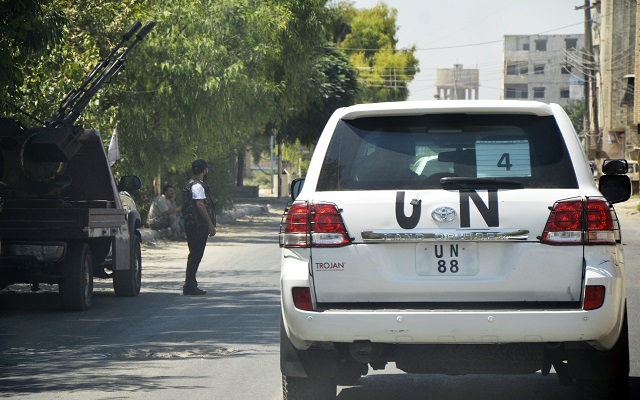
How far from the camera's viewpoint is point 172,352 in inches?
405

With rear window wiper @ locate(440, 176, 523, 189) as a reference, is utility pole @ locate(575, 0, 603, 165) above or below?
above

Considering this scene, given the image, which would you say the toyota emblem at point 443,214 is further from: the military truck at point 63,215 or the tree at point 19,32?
the tree at point 19,32

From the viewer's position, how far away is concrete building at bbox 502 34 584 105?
14600cm

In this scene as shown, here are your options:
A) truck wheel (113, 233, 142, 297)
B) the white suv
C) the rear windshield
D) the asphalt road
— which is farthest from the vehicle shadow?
truck wheel (113, 233, 142, 297)

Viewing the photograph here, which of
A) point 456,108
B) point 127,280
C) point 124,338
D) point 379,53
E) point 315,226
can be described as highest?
point 379,53

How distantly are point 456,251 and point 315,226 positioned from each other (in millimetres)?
781

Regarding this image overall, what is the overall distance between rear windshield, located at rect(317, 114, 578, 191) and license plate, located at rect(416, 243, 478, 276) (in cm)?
35

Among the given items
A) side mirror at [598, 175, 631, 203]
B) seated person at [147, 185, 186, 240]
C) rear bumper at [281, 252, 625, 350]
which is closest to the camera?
rear bumper at [281, 252, 625, 350]

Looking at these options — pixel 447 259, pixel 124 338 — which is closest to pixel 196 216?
pixel 124 338

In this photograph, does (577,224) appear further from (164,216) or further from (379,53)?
(379,53)

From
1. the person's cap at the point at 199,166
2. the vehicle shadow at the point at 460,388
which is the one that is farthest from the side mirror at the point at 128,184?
the vehicle shadow at the point at 460,388

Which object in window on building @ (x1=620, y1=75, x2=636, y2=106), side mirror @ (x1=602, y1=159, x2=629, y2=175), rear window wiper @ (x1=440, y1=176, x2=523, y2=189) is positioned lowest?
rear window wiper @ (x1=440, y1=176, x2=523, y2=189)

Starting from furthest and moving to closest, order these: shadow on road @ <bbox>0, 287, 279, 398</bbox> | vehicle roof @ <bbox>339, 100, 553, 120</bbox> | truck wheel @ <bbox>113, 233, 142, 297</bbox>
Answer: truck wheel @ <bbox>113, 233, 142, 297</bbox> → shadow on road @ <bbox>0, 287, 279, 398</bbox> → vehicle roof @ <bbox>339, 100, 553, 120</bbox>

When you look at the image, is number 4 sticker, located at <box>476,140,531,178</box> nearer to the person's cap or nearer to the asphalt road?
the asphalt road
